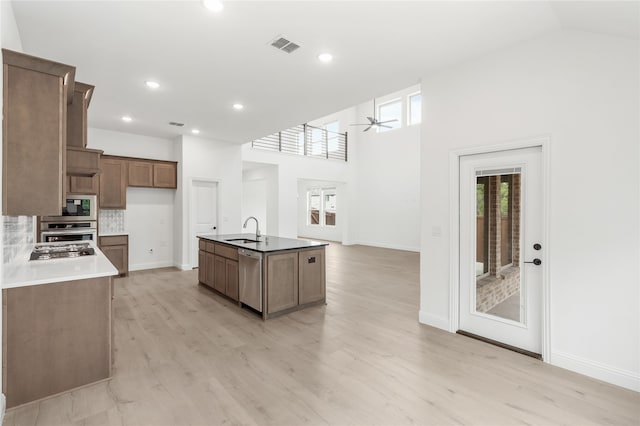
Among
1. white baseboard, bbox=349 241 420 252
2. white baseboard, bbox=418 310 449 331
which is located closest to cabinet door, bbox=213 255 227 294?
white baseboard, bbox=418 310 449 331

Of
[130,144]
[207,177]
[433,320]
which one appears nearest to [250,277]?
[433,320]

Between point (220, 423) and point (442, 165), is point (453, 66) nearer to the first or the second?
point (442, 165)

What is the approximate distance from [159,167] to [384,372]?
240 inches

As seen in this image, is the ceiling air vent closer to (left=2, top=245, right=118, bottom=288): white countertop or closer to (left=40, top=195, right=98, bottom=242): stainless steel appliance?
(left=2, top=245, right=118, bottom=288): white countertop

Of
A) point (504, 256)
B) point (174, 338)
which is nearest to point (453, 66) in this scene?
point (504, 256)

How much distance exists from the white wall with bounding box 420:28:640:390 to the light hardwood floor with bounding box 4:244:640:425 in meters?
0.35

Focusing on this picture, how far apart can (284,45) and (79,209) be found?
4.89 meters

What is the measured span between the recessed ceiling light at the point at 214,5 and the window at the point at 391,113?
322 inches

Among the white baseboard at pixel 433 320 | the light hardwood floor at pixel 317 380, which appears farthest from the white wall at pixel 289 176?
the white baseboard at pixel 433 320

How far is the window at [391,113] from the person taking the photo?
1012 centimetres

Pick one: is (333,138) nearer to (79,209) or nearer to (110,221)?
(110,221)

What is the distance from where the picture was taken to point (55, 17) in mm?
2619

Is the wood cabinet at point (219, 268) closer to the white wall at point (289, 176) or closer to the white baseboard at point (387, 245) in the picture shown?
the white wall at point (289, 176)

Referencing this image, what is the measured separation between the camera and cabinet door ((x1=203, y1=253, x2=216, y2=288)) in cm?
496
